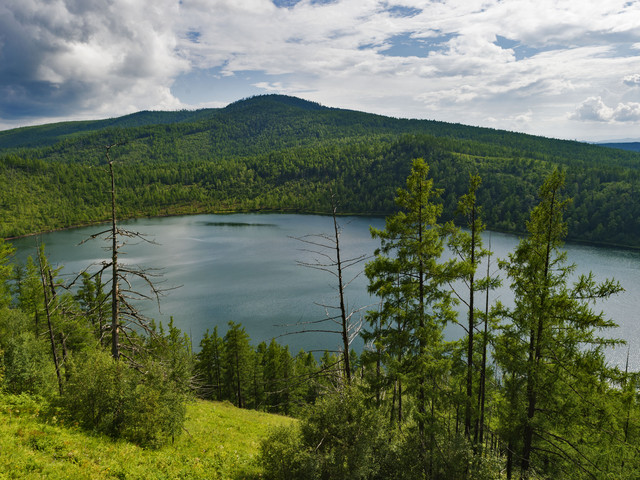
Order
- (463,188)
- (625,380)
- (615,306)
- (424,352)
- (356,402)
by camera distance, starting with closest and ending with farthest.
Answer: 1. (356,402)
2. (625,380)
3. (424,352)
4. (615,306)
5. (463,188)

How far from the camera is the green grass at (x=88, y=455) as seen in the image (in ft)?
27.5

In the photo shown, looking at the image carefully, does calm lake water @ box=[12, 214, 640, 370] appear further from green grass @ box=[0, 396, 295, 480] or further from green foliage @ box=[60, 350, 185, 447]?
green grass @ box=[0, 396, 295, 480]

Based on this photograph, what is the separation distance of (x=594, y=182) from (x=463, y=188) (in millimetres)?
49537

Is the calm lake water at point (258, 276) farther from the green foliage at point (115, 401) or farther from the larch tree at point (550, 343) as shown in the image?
the larch tree at point (550, 343)

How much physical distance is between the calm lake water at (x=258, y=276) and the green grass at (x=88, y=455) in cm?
1010

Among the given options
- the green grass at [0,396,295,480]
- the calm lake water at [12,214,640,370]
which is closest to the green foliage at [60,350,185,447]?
the green grass at [0,396,295,480]

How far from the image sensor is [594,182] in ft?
456

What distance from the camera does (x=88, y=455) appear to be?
31.4 ft

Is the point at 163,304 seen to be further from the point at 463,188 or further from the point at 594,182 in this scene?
the point at 594,182

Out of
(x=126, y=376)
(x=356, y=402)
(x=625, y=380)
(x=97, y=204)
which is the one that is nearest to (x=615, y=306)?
(x=625, y=380)

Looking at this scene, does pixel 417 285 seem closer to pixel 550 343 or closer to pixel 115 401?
pixel 550 343

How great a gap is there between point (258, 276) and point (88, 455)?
65.5 meters

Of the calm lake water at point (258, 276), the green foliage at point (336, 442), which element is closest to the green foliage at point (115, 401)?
the green foliage at point (336, 442)

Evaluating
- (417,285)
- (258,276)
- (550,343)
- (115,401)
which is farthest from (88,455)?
(258,276)
